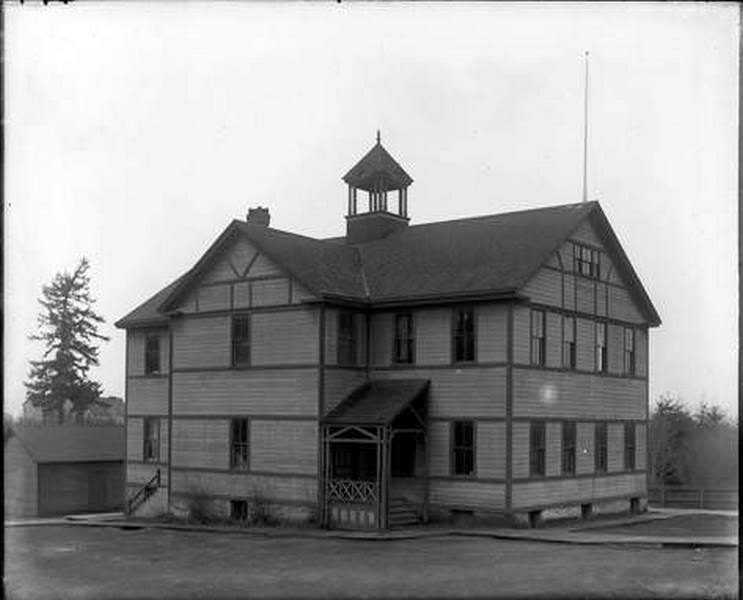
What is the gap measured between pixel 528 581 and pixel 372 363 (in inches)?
583

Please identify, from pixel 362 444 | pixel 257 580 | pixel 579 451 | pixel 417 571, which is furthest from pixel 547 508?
pixel 257 580

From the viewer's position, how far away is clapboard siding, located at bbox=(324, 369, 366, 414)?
103 ft

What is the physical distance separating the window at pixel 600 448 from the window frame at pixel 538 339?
4565 millimetres

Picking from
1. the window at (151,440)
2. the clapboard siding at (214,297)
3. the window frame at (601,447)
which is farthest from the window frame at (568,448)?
the window at (151,440)

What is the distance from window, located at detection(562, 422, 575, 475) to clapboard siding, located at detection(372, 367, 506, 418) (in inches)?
146

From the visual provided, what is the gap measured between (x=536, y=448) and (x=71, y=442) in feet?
94.5

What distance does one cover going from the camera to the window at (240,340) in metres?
33.4

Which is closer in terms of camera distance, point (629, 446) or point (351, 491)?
point (351, 491)

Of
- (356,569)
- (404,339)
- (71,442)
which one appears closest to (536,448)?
(404,339)

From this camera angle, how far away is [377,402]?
1221 inches

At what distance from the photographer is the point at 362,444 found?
32219 millimetres

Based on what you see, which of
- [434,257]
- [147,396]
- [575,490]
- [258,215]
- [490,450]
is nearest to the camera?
[490,450]

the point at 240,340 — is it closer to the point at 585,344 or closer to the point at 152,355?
the point at 152,355

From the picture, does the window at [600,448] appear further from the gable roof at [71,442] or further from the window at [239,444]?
the gable roof at [71,442]
